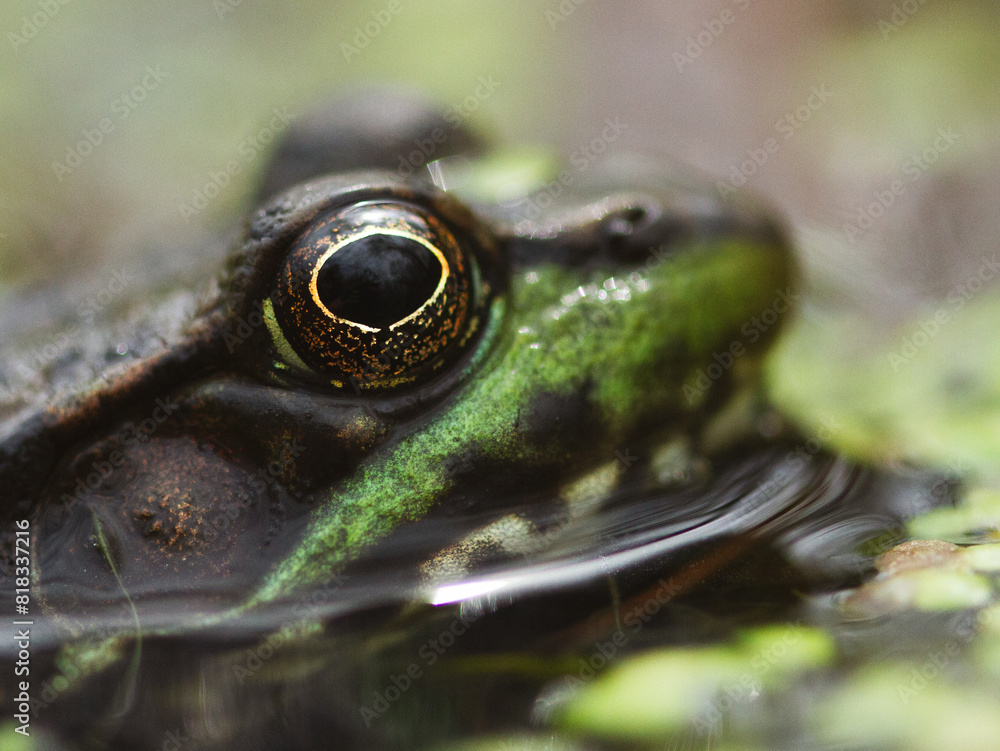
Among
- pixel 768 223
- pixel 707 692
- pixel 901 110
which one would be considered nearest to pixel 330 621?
pixel 707 692

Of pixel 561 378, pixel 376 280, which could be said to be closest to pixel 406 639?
pixel 561 378

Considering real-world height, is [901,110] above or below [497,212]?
above

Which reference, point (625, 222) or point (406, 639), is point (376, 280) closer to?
point (625, 222)

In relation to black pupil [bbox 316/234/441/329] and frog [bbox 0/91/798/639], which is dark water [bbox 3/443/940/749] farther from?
black pupil [bbox 316/234/441/329]

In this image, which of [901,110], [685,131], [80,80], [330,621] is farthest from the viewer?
[80,80]

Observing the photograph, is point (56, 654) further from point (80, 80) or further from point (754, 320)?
point (80, 80)

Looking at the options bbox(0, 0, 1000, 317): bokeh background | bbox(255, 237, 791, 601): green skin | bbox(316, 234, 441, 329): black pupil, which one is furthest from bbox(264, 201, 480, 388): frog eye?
bbox(0, 0, 1000, 317): bokeh background
